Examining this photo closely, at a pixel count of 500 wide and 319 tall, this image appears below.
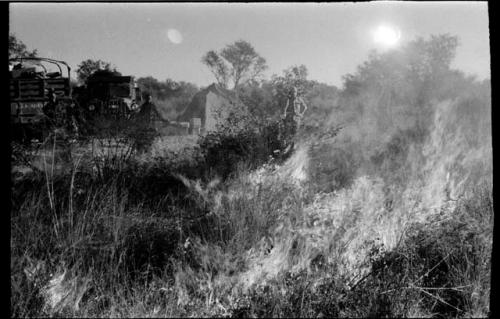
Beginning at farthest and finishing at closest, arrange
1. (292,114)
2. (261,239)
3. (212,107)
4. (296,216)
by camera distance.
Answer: (212,107) < (292,114) < (296,216) < (261,239)

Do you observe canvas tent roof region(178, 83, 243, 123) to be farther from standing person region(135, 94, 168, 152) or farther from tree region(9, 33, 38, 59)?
tree region(9, 33, 38, 59)

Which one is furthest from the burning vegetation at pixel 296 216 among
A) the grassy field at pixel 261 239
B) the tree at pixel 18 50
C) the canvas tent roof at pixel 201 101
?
the tree at pixel 18 50

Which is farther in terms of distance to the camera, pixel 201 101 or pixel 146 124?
pixel 201 101

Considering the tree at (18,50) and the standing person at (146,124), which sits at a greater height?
the tree at (18,50)

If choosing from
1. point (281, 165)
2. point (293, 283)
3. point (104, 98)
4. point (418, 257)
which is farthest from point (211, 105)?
point (418, 257)

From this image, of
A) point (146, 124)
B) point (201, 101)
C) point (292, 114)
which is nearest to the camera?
point (292, 114)

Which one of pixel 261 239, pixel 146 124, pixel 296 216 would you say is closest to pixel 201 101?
pixel 146 124

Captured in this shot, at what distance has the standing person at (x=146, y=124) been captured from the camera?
5.87m

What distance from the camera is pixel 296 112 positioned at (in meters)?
5.87

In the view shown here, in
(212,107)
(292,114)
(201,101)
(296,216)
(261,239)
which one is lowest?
(261,239)

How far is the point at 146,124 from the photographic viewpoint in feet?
19.9

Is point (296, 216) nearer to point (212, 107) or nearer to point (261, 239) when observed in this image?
point (261, 239)

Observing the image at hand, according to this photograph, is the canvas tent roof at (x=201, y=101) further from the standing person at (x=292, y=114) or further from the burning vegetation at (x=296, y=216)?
the standing person at (x=292, y=114)

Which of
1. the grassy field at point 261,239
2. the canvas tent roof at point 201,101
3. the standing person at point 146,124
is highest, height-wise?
the canvas tent roof at point 201,101
